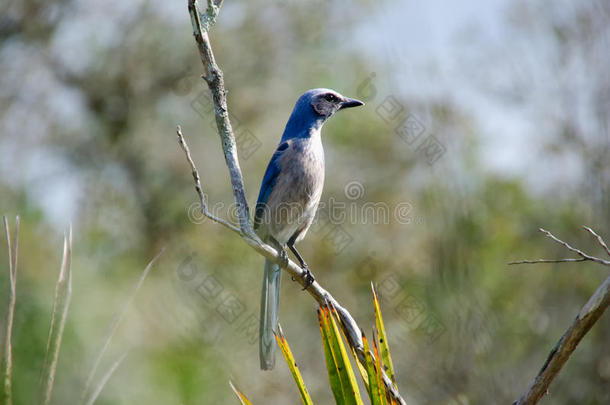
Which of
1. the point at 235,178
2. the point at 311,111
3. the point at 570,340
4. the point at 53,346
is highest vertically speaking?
the point at 311,111

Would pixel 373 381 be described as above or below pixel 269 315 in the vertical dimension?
below

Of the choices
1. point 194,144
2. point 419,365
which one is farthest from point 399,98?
point 194,144

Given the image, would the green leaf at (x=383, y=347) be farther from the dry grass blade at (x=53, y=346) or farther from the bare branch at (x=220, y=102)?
the dry grass blade at (x=53, y=346)

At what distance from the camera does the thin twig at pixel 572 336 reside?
1.94 m

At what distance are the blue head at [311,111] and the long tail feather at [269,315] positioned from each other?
1093 mm

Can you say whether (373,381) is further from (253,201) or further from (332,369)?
(253,201)

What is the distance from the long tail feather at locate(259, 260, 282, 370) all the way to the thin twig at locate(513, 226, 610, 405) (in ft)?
4.40

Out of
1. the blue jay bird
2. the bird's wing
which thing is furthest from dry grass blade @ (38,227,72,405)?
the bird's wing

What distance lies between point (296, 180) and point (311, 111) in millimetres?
609

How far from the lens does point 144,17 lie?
1309 cm

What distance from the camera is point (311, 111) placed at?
15.3 ft

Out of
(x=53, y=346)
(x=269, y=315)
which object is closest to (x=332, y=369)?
(x=53, y=346)

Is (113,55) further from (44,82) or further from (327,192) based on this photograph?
(327,192)

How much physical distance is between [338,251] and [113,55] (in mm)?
6959
